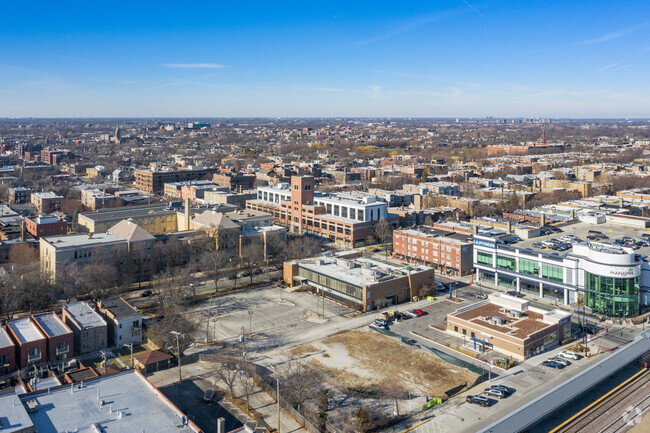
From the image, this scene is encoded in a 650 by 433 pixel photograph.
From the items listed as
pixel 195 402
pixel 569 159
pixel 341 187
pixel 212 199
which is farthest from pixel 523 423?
pixel 569 159

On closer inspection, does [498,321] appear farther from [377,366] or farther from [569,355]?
[377,366]

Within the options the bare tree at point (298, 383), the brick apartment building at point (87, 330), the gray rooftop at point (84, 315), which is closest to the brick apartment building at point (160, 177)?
the gray rooftop at point (84, 315)

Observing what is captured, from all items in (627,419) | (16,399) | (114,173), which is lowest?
(627,419)

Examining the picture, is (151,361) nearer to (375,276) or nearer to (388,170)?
(375,276)

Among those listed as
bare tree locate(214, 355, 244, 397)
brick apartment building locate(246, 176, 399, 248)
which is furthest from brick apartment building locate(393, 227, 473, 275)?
bare tree locate(214, 355, 244, 397)

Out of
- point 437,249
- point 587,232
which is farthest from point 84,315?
point 587,232

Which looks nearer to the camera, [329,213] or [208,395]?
[208,395]

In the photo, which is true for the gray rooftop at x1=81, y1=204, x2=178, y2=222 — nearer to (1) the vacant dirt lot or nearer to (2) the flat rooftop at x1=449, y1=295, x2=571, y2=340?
(1) the vacant dirt lot
